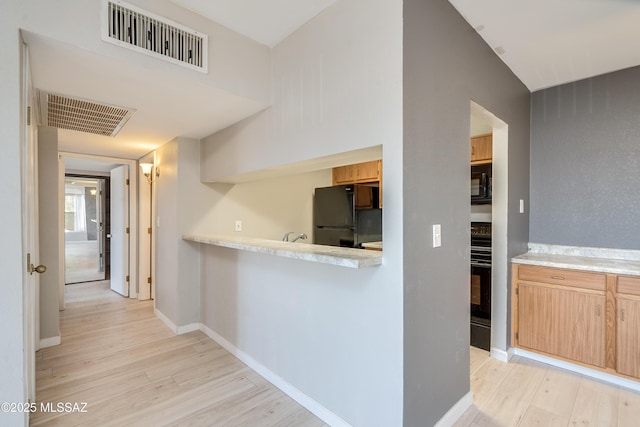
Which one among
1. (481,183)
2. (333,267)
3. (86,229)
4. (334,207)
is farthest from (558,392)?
(86,229)

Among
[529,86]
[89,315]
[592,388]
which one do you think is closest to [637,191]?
[529,86]

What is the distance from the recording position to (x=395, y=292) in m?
1.45

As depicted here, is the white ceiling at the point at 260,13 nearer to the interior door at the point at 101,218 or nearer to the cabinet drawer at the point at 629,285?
the cabinet drawer at the point at 629,285

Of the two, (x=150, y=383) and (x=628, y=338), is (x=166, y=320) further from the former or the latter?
(x=628, y=338)

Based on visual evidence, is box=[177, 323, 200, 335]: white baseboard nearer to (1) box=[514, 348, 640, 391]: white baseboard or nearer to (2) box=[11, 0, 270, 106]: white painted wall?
(2) box=[11, 0, 270, 106]: white painted wall

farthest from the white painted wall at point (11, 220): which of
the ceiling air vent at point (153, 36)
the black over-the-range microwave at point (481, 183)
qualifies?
the black over-the-range microwave at point (481, 183)

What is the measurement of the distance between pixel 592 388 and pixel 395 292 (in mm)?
1953

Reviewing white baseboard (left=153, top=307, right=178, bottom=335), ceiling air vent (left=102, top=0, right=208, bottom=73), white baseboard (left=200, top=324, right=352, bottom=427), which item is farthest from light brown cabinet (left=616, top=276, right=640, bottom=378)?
white baseboard (left=153, top=307, right=178, bottom=335)

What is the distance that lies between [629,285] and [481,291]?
37.5 inches

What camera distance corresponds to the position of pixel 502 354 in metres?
2.58

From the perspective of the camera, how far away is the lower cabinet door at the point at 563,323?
2.28 m

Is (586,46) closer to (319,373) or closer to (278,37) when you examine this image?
(278,37)

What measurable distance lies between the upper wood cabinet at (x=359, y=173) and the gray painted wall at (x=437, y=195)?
208 centimetres

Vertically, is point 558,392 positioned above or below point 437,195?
below
